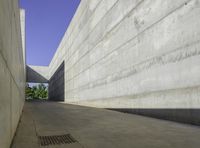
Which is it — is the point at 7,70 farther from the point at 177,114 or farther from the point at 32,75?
the point at 32,75

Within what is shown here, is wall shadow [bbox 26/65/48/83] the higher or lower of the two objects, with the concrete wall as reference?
higher

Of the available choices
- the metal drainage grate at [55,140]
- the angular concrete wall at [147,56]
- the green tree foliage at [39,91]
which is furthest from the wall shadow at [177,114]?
the green tree foliage at [39,91]

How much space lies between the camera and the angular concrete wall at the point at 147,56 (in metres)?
4.59

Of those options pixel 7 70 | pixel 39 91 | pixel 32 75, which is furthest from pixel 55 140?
pixel 39 91

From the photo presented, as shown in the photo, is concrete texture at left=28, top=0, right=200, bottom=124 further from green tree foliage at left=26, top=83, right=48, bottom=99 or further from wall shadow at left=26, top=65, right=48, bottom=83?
green tree foliage at left=26, top=83, right=48, bottom=99

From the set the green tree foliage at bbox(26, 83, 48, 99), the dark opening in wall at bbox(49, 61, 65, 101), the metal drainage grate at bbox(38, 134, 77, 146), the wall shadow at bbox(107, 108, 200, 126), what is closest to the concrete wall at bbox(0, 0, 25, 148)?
the metal drainage grate at bbox(38, 134, 77, 146)

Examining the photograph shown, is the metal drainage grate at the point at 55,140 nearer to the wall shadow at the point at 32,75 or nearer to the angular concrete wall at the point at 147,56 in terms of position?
the angular concrete wall at the point at 147,56

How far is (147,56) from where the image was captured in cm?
614

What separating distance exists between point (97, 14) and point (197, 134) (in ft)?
28.4

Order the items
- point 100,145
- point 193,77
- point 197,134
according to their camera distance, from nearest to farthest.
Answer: point 100,145, point 197,134, point 193,77

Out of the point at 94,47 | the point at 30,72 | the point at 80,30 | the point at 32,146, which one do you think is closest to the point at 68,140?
the point at 32,146

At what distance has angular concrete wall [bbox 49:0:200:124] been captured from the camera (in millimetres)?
4586

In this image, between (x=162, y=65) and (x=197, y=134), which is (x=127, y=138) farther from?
(x=162, y=65)

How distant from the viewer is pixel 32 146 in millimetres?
2783
